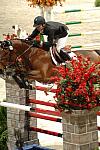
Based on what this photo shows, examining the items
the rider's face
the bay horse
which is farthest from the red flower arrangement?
the rider's face

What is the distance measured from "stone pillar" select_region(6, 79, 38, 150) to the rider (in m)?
A: 1.95

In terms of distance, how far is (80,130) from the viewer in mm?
6227

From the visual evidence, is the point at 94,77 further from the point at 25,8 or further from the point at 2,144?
the point at 25,8

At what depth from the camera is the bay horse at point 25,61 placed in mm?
10086

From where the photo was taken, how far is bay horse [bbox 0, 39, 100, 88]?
33.1 ft

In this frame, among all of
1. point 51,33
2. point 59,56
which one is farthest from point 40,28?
point 59,56

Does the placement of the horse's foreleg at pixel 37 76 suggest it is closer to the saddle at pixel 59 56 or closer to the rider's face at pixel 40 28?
the saddle at pixel 59 56

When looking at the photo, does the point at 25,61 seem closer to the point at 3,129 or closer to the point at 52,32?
the point at 52,32

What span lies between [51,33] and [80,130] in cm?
420

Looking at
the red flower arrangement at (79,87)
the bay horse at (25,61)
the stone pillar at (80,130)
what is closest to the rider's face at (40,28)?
the bay horse at (25,61)

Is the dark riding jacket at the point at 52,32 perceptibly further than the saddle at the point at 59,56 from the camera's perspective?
No

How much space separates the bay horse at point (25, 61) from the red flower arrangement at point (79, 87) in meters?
3.48

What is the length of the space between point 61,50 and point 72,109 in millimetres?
4637

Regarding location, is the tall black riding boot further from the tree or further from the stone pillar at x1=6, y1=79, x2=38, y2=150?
the stone pillar at x1=6, y1=79, x2=38, y2=150
